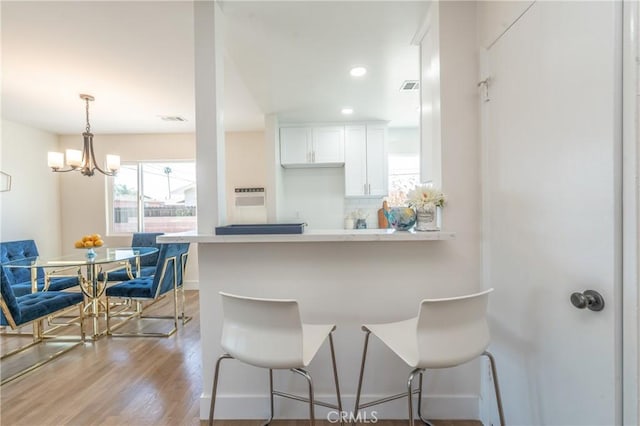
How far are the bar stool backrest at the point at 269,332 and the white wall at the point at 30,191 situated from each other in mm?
4339

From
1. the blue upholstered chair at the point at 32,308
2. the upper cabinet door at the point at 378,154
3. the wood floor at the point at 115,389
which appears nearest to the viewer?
the wood floor at the point at 115,389

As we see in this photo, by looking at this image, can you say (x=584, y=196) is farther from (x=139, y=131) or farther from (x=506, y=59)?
(x=139, y=131)

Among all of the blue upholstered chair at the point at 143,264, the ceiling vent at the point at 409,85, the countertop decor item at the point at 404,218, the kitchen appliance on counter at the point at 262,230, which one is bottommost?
the blue upholstered chair at the point at 143,264

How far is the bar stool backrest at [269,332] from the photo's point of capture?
108 centimetres

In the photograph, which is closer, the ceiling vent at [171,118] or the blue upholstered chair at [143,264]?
the blue upholstered chair at [143,264]

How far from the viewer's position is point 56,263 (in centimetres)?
258

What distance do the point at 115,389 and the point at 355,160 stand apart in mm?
3338

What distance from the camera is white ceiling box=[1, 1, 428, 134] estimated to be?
1.74m

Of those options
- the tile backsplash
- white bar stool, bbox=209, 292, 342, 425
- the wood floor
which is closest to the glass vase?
white bar stool, bbox=209, 292, 342, 425

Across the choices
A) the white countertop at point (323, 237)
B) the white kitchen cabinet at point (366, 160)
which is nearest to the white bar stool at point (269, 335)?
the white countertop at point (323, 237)

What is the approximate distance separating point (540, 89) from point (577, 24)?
232mm

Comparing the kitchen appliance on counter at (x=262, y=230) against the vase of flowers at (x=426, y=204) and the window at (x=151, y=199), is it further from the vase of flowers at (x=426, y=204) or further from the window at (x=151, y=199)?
the window at (x=151, y=199)

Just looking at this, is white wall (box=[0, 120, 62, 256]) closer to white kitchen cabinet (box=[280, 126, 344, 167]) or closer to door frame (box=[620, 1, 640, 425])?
white kitchen cabinet (box=[280, 126, 344, 167])

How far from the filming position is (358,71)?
243cm
